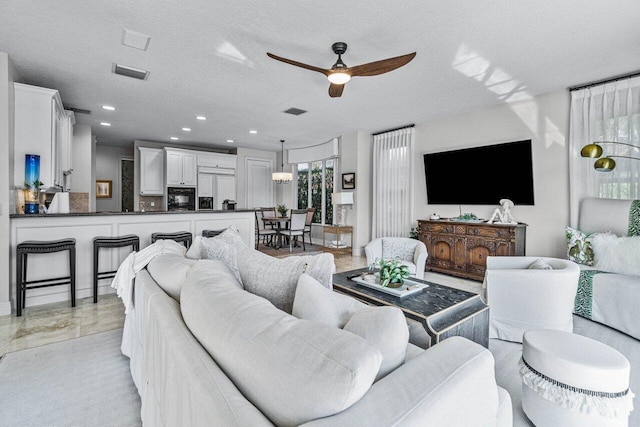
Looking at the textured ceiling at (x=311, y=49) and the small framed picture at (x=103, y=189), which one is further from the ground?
the textured ceiling at (x=311, y=49)

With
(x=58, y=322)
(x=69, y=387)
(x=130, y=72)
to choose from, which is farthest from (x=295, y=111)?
(x=69, y=387)

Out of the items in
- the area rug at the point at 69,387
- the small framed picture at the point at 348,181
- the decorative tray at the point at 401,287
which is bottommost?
the area rug at the point at 69,387

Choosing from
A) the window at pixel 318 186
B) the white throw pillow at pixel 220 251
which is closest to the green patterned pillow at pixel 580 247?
the white throw pillow at pixel 220 251

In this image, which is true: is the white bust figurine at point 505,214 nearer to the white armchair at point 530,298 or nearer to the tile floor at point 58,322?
the white armchair at point 530,298

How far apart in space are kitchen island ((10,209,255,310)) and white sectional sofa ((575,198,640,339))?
4963 mm

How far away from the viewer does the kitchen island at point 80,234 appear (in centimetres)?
332

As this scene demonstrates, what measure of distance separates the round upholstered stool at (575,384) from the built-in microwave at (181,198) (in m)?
7.54

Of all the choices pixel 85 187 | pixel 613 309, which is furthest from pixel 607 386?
pixel 85 187

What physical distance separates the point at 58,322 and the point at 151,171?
525 centimetres

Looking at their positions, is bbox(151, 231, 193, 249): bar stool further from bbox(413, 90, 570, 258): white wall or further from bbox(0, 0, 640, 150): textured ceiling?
bbox(413, 90, 570, 258): white wall

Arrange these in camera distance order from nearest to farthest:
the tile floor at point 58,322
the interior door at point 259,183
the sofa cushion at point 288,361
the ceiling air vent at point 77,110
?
the sofa cushion at point 288,361, the tile floor at point 58,322, the ceiling air vent at point 77,110, the interior door at point 259,183

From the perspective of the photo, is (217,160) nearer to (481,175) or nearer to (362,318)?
(481,175)

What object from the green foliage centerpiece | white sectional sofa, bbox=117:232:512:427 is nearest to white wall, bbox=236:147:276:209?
the green foliage centerpiece

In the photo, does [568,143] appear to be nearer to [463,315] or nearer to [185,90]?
[463,315]
